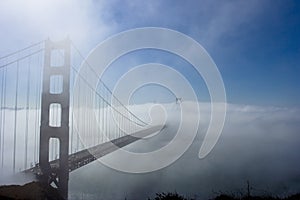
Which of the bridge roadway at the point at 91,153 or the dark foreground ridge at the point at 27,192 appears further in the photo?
the bridge roadway at the point at 91,153

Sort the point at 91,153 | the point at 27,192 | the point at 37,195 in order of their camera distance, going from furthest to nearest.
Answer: the point at 91,153 → the point at 37,195 → the point at 27,192

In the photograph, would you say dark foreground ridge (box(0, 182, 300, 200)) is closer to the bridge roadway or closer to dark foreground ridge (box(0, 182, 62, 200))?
dark foreground ridge (box(0, 182, 62, 200))

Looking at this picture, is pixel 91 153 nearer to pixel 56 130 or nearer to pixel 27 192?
pixel 56 130

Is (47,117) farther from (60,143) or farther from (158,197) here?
(158,197)

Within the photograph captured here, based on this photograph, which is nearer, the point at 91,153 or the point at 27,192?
the point at 27,192

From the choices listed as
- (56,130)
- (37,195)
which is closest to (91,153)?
(56,130)

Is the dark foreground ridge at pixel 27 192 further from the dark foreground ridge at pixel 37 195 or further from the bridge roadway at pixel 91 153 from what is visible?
the bridge roadway at pixel 91 153

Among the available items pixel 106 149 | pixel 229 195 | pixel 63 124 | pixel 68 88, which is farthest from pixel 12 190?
pixel 106 149

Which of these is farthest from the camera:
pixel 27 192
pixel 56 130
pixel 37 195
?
pixel 56 130

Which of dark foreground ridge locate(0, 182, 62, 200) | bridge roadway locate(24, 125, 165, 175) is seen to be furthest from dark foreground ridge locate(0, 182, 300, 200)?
bridge roadway locate(24, 125, 165, 175)

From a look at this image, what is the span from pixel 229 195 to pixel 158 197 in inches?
71.0

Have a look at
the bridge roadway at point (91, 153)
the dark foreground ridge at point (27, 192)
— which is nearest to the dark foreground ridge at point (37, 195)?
the dark foreground ridge at point (27, 192)

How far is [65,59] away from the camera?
22.7 meters

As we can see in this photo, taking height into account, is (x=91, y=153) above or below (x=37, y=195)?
above
